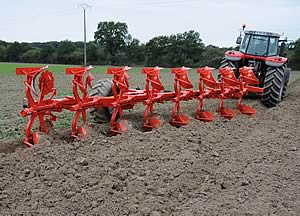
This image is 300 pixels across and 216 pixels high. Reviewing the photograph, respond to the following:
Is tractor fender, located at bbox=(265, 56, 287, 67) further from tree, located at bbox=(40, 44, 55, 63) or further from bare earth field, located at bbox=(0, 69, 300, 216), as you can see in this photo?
tree, located at bbox=(40, 44, 55, 63)

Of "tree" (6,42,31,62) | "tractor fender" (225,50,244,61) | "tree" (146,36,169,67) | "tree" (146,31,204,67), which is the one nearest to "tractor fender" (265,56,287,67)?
"tractor fender" (225,50,244,61)

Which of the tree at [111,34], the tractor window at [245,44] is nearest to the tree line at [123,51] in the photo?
the tree at [111,34]

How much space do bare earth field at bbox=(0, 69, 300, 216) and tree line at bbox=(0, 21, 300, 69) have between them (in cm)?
3605

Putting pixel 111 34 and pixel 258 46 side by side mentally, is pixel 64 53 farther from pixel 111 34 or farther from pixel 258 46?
pixel 258 46

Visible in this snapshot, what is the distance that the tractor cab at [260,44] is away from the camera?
10.5 meters

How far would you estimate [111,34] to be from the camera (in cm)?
6494

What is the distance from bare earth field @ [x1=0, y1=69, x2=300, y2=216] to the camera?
130 inches

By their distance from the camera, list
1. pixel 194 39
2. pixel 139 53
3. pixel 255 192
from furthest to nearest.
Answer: pixel 139 53 < pixel 194 39 < pixel 255 192

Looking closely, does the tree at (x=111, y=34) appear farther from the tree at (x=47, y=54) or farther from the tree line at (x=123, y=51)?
the tree at (x=47, y=54)

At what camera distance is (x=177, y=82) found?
6461mm

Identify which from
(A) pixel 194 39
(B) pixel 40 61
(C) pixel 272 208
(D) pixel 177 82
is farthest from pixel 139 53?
(C) pixel 272 208

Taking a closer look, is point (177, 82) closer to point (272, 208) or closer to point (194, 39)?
point (272, 208)

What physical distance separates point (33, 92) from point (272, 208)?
319 centimetres

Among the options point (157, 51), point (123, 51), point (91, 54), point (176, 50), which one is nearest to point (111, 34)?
point (123, 51)
